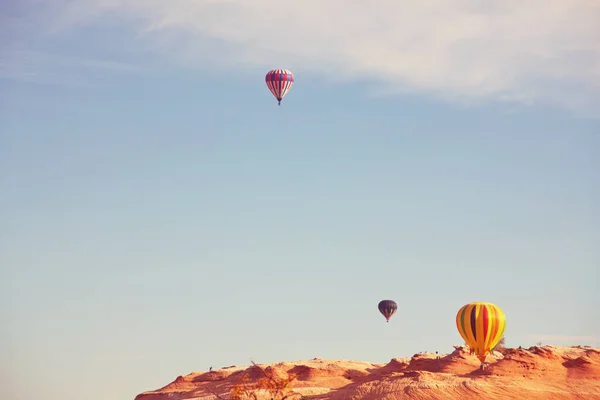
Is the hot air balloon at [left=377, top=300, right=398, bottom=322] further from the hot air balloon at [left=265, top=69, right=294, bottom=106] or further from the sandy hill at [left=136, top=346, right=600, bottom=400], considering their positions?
the hot air balloon at [left=265, top=69, right=294, bottom=106]

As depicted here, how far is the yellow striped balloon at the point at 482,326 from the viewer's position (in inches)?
4621

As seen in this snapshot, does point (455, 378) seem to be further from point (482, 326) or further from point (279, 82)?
point (279, 82)

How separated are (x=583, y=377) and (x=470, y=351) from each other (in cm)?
1939

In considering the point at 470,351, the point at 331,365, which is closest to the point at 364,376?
the point at 331,365

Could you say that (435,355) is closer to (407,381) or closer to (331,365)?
(331,365)

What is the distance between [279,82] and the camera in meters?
142

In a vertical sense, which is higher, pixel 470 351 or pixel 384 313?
pixel 384 313

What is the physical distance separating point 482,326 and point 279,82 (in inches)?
1861

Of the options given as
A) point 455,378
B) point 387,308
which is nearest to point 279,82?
point 387,308

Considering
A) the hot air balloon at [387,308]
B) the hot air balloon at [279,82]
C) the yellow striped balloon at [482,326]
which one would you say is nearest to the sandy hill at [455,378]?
the yellow striped balloon at [482,326]

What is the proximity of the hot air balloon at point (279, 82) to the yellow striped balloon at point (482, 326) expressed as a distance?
140 feet

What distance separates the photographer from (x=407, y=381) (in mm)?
99375

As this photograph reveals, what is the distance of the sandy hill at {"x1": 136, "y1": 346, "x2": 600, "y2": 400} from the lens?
3738 inches

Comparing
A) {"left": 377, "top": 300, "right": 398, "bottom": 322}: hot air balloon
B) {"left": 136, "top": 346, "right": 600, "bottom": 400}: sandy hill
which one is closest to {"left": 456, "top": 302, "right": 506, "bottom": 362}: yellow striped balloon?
{"left": 136, "top": 346, "right": 600, "bottom": 400}: sandy hill
